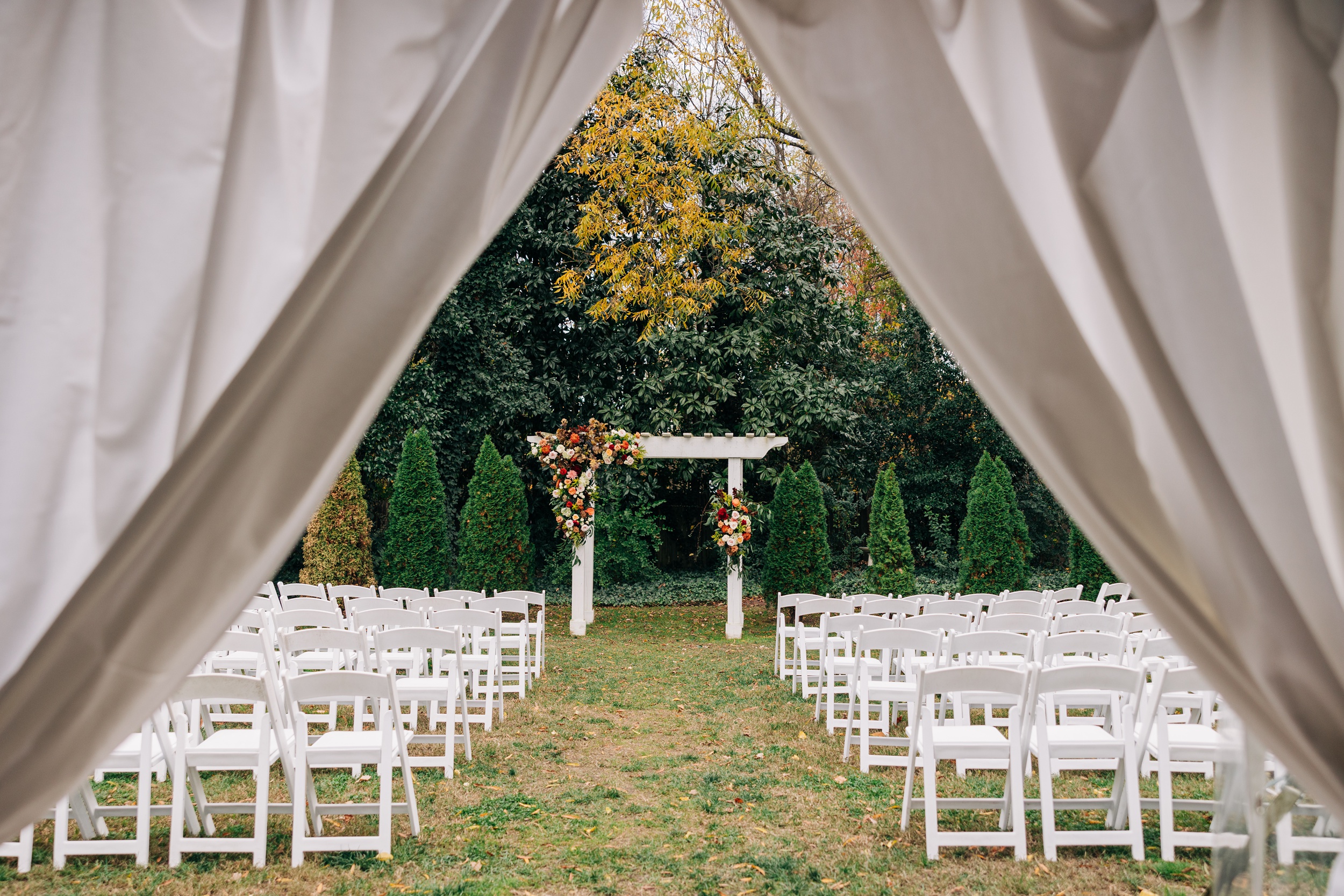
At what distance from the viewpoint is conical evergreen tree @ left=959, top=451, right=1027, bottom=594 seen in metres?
14.6

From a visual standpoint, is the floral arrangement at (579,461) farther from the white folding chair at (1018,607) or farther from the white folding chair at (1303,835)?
the white folding chair at (1303,835)

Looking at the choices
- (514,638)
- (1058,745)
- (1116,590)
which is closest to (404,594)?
(514,638)

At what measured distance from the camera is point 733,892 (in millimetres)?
4090

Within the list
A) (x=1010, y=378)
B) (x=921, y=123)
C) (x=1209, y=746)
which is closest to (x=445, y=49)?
(x=921, y=123)

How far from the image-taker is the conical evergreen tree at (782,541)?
1466 cm

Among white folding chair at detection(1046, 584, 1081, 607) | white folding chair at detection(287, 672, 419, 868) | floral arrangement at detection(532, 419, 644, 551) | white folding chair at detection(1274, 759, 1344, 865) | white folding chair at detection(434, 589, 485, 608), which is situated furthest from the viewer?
floral arrangement at detection(532, 419, 644, 551)

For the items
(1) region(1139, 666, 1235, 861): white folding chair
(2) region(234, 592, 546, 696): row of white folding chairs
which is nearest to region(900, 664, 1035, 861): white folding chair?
(1) region(1139, 666, 1235, 861): white folding chair

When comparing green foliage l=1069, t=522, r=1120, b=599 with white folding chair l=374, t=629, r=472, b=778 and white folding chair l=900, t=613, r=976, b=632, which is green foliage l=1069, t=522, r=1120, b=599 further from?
white folding chair l=374, t=629, r=472, b=778

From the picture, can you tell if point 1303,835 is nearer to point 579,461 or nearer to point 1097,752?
point 1097,752

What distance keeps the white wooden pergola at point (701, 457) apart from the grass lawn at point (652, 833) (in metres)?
5.57

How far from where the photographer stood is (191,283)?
190 cm

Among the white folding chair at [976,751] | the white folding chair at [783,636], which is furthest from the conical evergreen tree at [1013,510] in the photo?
the white folding chair at [976,751]

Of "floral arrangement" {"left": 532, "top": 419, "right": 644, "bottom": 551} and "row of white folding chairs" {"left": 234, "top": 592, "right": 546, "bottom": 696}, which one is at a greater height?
"floral arrangement" {"left": 532, "top": 419, "right": 644, "bottom": 551}

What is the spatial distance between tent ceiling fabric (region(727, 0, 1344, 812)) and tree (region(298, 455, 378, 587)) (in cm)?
1296
